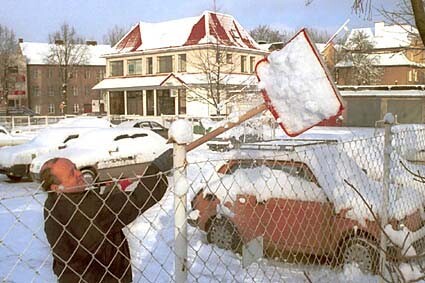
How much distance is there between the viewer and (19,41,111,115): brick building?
2891 inches

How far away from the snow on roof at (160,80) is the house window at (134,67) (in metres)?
0.74

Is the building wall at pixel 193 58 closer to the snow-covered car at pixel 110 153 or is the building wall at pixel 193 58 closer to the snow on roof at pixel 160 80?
the snow on roof at pixel 160 80

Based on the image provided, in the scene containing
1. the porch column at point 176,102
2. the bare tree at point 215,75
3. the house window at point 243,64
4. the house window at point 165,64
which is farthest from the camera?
the house window at point 165,64

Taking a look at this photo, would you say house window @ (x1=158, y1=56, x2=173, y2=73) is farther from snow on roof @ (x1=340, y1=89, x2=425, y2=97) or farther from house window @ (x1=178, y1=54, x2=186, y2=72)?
snow on roof @ (x1=340, y1=89, x2=425, y2=97)

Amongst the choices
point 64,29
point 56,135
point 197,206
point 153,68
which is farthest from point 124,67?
point 197,206

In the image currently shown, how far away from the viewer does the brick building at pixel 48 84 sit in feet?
241

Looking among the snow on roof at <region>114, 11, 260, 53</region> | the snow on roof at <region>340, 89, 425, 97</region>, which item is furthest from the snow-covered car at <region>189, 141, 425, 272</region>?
the snow on roof at <region>114, 11, 260, 53</region>

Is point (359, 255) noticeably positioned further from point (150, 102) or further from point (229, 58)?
point (150, 102)

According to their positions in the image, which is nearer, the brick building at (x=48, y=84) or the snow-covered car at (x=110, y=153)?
the snow-covered car at (x=110, y=153)

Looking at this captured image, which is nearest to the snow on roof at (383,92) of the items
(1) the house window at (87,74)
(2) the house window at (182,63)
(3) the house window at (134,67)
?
(2) the house window at (182,63)

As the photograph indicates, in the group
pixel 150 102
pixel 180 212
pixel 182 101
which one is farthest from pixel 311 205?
pixel 150 102

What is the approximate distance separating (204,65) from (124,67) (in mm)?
12557

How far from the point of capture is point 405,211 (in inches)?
207

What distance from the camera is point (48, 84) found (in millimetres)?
74000
